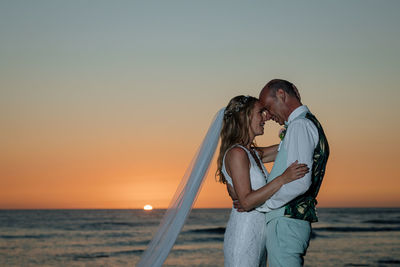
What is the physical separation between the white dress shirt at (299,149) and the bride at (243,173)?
19.8 inches

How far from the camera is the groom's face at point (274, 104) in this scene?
4.04 m

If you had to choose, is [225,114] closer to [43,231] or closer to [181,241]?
[181,241]

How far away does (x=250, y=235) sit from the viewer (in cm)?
443

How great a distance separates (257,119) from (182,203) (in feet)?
3.26

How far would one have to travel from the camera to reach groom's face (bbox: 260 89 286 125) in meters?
4.04

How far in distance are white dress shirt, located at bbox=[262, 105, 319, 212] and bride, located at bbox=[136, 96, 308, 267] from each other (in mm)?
385

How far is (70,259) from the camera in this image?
18.1m

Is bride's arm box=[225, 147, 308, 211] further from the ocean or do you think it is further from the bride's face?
the ocean

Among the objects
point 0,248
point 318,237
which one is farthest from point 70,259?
point 318,237

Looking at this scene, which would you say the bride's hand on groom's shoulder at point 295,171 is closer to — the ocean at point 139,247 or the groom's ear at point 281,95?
the groom's ear at point 281,95

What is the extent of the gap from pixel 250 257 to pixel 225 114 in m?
1.17

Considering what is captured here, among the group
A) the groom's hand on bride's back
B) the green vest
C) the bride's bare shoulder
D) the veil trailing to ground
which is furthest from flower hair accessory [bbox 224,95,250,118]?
the green vest

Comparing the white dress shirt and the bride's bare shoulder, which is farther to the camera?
the bride's bare shoulder

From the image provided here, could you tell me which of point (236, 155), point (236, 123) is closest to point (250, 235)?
point (236, 155)
